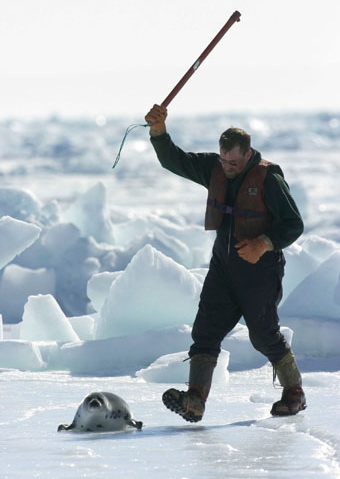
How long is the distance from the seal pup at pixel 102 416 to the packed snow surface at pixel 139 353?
0.22 ft

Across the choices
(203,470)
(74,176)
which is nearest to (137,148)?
(74,176)

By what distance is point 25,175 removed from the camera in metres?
26.5

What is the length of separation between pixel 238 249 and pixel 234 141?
375 mm

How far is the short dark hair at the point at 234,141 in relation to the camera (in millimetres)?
4086

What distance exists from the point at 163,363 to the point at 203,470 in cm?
195

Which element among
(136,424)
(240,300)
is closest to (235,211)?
(240,300)

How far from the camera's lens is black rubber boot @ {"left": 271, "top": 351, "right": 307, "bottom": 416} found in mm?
4230

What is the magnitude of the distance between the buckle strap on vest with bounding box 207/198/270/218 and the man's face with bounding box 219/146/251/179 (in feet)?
0.35

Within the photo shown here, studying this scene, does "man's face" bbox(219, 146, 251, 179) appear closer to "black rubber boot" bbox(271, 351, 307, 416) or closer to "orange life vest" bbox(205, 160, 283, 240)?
"orange life vest" bbox(205, 160, 283, 240)

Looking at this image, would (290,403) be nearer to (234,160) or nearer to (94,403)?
(94,403)

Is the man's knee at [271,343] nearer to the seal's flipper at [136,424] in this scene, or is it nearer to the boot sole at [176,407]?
the boot sole at [176,407]

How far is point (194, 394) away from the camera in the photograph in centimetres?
413

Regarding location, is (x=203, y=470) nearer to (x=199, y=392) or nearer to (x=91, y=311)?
(x=199, y=392)

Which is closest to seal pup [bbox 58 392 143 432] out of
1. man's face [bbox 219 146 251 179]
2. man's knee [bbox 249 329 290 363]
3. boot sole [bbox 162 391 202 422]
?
boot sole [bbox 162 391 202 422]
